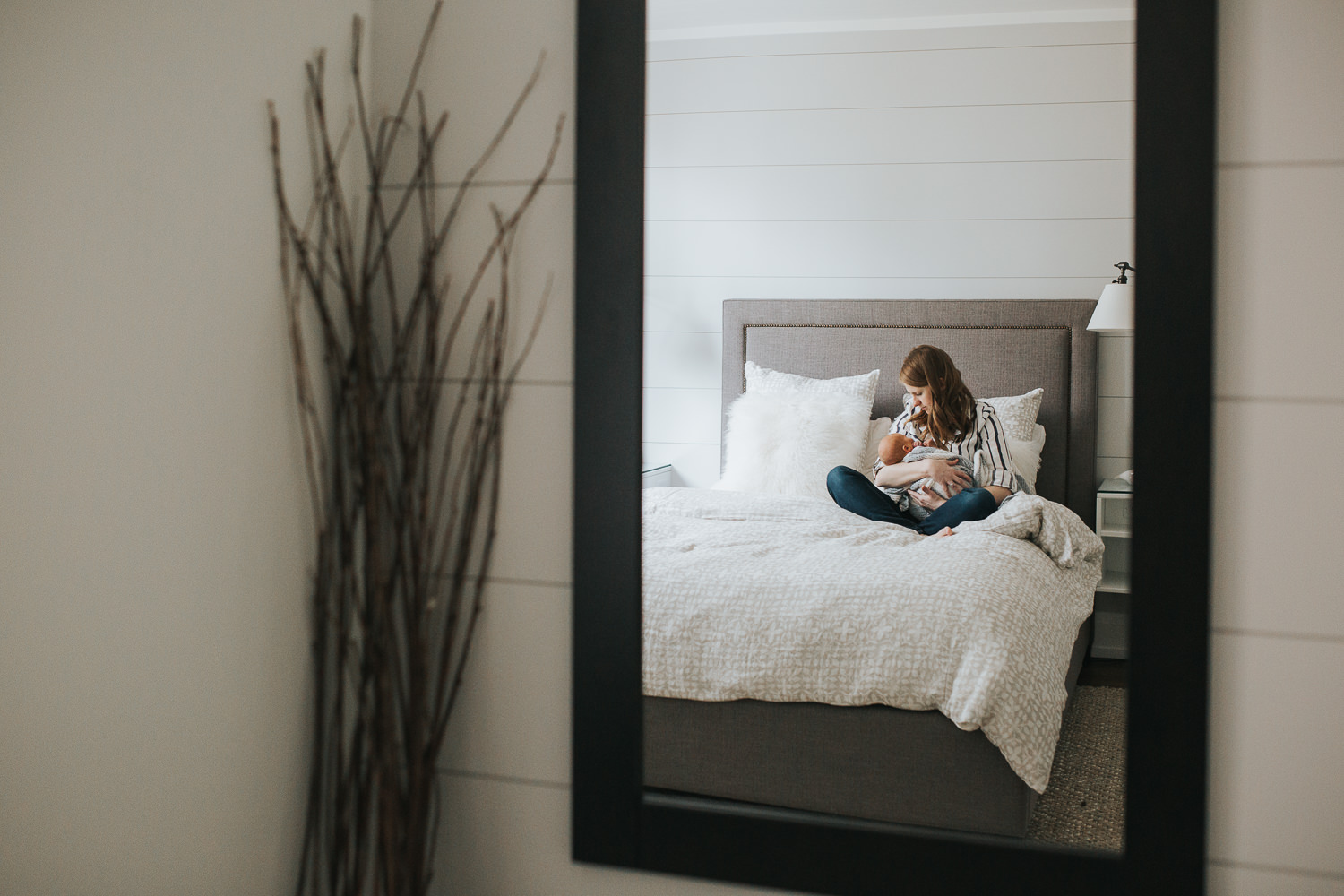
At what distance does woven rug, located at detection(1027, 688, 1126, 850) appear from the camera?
6.88 feet

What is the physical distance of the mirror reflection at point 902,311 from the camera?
2.62 metres

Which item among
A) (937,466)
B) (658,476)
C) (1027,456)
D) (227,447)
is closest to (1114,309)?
(1027,456)

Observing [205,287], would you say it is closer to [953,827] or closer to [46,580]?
[46,580]

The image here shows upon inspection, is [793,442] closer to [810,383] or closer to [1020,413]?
[810,383]

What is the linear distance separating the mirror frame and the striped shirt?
6.49 feet

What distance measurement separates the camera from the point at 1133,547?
1106 mm

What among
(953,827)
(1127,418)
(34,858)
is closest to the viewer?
(34,858)

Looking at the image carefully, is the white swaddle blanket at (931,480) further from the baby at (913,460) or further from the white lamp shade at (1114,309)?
the white lamp shade at (1114,309)

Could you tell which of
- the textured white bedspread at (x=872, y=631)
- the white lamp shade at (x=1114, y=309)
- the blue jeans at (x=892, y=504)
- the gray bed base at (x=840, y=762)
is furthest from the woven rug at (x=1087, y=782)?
the white lamp shade at (x=1114, y=309)

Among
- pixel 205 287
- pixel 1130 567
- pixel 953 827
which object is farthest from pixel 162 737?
pixel 953 827

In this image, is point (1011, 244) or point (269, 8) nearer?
point (269, 8)

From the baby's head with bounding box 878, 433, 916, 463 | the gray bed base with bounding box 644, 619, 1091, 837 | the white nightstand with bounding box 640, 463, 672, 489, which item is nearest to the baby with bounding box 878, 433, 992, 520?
the baby's head with bounding box 878, 433, 916, 463

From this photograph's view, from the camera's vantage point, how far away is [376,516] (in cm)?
119

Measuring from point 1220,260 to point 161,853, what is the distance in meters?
1.44
